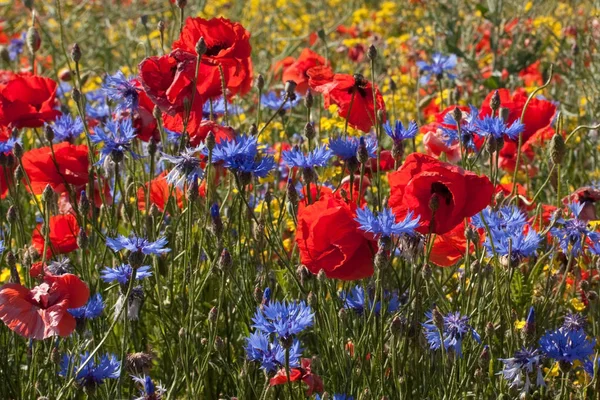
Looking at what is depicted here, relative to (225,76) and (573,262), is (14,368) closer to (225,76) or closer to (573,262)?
(225,76)

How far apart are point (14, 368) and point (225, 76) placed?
2.56 feet

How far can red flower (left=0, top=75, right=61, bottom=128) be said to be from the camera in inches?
88.9

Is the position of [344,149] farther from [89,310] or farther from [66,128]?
[66,128]

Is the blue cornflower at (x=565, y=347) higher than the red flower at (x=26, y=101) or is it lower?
lower

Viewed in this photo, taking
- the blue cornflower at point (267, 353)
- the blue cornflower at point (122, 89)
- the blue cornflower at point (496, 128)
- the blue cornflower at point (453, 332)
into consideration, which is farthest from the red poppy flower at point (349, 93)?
the blue cornflower at point (267, 353)

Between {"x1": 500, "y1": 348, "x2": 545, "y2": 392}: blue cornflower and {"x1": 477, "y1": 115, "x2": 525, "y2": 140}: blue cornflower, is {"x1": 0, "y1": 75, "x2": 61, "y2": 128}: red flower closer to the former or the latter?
{"x1": 477, "y1": 115, "x2": 525, "y2": 140}: blue cornflower

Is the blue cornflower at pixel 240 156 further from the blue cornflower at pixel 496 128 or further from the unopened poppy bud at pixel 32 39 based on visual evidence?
the unopened poppy bud at pixel 32 39

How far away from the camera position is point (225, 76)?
2.14 m

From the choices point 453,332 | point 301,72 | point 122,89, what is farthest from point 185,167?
point 301,72

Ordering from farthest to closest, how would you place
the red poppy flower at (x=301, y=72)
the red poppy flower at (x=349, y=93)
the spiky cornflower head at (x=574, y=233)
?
1. the red poppy flower at (x=301, y=72)
2. the red poppy flower at (x=349, y=93)
3. the spiky cornflower head at (x=574, y=233)

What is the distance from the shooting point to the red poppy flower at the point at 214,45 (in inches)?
76.8

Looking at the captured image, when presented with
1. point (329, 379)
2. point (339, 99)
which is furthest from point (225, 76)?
point (329, 379)

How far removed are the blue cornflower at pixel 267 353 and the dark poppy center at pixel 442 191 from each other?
1.15ft

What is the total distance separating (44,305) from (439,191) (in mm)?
689
